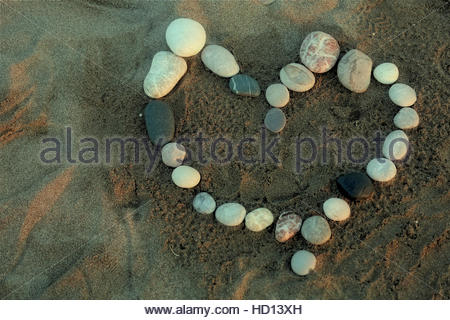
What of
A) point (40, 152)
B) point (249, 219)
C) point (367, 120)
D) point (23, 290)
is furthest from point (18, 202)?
point (367, 120)

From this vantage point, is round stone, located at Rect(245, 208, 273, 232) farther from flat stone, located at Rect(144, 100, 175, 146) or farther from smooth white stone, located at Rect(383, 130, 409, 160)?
smooth white stone, located at Rect(383, 130, 409, 160)

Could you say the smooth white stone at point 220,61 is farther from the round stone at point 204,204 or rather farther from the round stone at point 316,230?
the round stone at point 316,230

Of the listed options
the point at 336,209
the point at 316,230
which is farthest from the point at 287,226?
the point at 336,209

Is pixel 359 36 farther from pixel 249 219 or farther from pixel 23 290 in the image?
pixel 23 290

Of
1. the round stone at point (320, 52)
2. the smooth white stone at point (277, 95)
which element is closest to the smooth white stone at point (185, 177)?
the smooth white stone at point (277, 95)

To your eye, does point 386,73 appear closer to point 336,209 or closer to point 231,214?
point 336,209

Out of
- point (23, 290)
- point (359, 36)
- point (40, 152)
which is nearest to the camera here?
→ point (23, 290)
